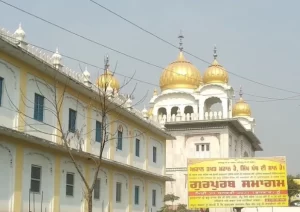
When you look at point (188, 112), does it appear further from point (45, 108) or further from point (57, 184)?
point (45, 108)

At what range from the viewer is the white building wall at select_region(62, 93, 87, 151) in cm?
2191

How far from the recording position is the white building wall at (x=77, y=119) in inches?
862

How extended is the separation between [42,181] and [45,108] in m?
2.68

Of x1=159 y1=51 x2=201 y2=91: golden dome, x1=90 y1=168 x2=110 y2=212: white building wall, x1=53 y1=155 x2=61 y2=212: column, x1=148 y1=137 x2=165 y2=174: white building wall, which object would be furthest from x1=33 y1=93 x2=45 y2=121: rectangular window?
x1=159 y1=51 x2=201 y2=91: golden dome

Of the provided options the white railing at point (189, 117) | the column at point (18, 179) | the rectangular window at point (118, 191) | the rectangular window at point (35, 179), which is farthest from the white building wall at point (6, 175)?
the white railing at point (189, 117)

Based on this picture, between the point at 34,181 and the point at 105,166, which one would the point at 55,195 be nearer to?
the point at 34,181

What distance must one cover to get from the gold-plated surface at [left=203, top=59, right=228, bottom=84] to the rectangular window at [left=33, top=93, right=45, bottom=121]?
2861cm

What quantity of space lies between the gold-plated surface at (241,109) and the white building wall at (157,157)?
22.5 m

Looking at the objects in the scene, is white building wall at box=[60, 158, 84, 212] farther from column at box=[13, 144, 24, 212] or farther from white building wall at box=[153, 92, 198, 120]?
white building wall at box=[153, 92, 198, 120]

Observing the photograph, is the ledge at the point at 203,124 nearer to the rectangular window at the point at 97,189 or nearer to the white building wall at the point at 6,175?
the rectangular window at the point at 97,189

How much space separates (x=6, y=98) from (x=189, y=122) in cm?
2785

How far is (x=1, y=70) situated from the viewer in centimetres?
1767

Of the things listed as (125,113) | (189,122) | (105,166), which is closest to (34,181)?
(105,166)

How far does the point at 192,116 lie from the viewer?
45.3m
